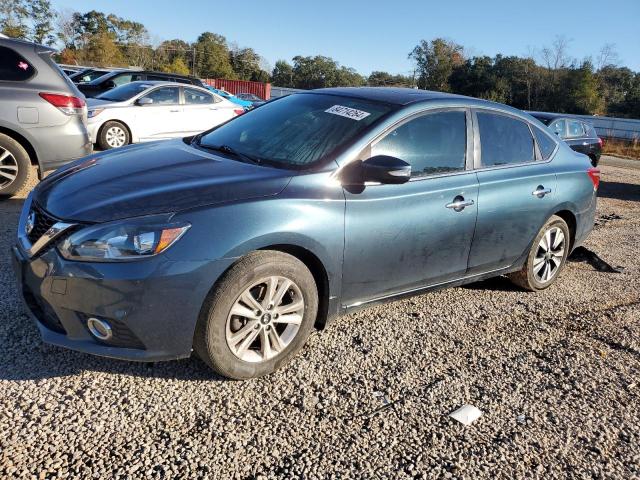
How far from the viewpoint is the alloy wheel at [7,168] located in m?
5.88

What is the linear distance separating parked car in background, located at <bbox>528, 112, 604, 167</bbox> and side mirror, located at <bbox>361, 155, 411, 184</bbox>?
31.5 ft

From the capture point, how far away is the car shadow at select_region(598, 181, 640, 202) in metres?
11.4

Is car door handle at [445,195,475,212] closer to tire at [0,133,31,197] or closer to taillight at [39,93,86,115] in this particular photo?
taillight at [39,93,86,115]

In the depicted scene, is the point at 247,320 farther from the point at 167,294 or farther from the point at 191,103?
the point at 191,103

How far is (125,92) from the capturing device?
10680mm

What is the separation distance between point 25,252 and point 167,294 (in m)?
0.89

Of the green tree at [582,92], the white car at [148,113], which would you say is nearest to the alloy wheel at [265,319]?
the white car at [148,113]

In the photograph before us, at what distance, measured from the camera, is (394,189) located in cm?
344

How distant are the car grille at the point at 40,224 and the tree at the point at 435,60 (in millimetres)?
67191

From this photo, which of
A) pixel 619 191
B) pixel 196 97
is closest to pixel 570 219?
pixel 196 97

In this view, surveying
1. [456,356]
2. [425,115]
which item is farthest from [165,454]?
[425,115]

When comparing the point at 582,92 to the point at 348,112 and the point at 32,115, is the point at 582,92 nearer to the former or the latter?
the point at 32,115

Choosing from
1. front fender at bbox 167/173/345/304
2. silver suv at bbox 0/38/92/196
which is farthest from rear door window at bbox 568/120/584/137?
front fender at bbox 167/173/345/304

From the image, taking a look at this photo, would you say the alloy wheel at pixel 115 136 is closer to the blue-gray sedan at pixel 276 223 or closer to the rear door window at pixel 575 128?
the blue-gray sedan at pixel 276 223
